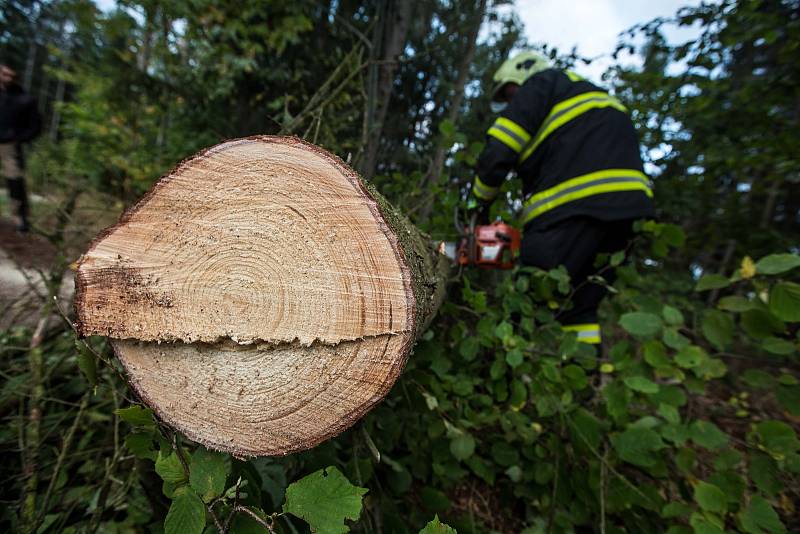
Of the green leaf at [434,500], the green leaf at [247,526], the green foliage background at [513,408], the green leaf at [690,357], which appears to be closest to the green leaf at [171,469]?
the green foliage background at [513,408]

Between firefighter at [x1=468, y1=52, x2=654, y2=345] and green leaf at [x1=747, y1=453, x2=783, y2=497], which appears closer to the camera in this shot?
green leaf at [x1=747, y1=453, x2=783, y2=497]

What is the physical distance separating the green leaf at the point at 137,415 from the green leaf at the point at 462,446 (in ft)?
2.80

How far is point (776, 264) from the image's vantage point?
0.87 meters

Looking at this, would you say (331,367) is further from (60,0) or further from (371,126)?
(60,0)

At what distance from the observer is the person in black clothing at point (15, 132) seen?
400 cm

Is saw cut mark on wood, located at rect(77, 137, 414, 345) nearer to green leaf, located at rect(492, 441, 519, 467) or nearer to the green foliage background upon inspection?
the green foliage background

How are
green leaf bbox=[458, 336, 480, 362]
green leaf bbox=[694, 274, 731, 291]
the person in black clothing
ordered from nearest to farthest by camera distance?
green leaf bbox=[694, 274, 731, 291]
green leaf bbox=[458, 336, 480, 362]
the person in black clothing

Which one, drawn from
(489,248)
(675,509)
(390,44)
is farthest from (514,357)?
(390,44)

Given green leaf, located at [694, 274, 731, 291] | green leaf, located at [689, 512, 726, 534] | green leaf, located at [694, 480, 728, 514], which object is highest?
green leaf, located at [694, 274, 731, 291]

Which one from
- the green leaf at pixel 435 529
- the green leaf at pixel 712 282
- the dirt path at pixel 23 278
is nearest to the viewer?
the green leaf at pixel 435 529

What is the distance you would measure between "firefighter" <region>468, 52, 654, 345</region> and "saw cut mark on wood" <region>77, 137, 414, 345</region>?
4.69 ft

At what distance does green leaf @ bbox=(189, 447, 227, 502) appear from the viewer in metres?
0.65

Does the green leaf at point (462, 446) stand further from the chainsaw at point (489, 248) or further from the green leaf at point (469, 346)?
the chainsaw at point (489, 248)

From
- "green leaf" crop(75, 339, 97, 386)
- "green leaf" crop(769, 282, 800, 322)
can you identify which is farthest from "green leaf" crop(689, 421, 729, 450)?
"green leaf" crop(75, 339, 97, 386)
